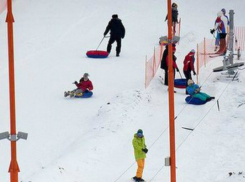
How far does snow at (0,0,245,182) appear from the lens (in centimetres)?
1948

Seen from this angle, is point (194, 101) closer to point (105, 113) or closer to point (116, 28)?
point (105, 113)

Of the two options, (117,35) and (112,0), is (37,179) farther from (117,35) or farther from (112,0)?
(112,0)

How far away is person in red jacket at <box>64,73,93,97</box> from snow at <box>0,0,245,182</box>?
0.72 ft

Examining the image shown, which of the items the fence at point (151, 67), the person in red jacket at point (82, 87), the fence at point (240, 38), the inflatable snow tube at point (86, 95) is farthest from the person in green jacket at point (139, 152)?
the fence at point (240, 38)

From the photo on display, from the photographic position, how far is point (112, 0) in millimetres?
40344

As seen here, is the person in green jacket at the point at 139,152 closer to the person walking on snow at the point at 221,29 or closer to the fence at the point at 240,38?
the person walking on snow at the point at 221,29

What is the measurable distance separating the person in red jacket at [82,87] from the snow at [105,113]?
0.72 feet

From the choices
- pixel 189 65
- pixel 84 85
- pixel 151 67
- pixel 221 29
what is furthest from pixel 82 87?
pixel 221 29

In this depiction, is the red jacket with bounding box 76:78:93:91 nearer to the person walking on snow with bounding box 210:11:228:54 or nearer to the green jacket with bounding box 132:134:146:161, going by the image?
the person walking on snow with bounding box 210:11:228:54

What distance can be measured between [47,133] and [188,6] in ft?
65.2

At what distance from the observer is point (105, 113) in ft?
75.0

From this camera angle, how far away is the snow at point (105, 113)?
19484 mm

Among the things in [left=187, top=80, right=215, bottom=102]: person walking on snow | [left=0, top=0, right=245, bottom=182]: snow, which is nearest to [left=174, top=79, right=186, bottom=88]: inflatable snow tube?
[left=0, top=0, right=245, bottom=182]: snow

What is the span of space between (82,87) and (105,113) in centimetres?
232
